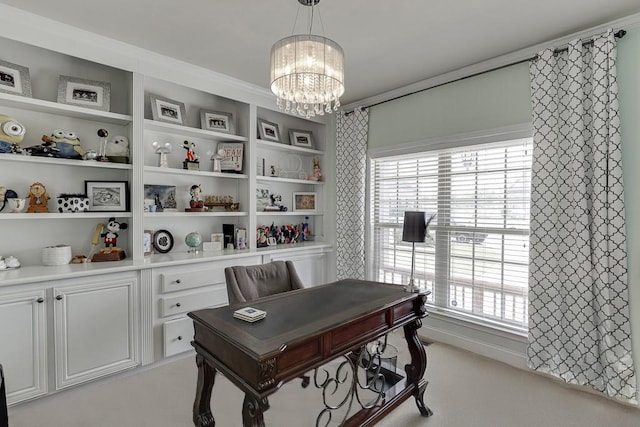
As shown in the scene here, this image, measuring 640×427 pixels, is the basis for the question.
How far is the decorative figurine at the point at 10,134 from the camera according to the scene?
2191 mm

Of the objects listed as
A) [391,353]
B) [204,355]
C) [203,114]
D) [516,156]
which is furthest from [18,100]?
[516,156]

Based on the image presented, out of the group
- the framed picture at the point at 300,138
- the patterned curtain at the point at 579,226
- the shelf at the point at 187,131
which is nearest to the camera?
the patterned curtain at the point at 579,226

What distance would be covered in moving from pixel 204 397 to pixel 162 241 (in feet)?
5.92

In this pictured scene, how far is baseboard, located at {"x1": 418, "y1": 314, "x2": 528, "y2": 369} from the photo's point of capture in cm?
271

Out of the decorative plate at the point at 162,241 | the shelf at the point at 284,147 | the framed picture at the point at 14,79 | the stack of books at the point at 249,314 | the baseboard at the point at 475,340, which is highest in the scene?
the framed picture at the point at 14,79

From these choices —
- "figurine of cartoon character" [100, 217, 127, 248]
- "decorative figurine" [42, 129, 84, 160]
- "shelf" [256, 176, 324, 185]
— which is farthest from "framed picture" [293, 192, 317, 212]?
"decorative figurine" [42, 129, 84, 160]

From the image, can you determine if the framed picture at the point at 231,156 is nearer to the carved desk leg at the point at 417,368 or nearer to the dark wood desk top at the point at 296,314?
the dark wood desk top at the point at 296,314

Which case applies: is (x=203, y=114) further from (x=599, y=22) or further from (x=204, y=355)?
(x=599, y=22)

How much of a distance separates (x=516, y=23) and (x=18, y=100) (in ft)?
11.4

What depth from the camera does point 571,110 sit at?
7.74ft

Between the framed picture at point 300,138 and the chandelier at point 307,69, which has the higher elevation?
the framed picture at point 300,138

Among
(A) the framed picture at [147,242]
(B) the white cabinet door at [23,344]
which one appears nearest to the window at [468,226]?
(A) the framed picture at [147,242]

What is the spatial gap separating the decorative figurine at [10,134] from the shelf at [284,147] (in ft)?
6.24

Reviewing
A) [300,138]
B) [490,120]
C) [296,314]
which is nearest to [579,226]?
[490,120]
